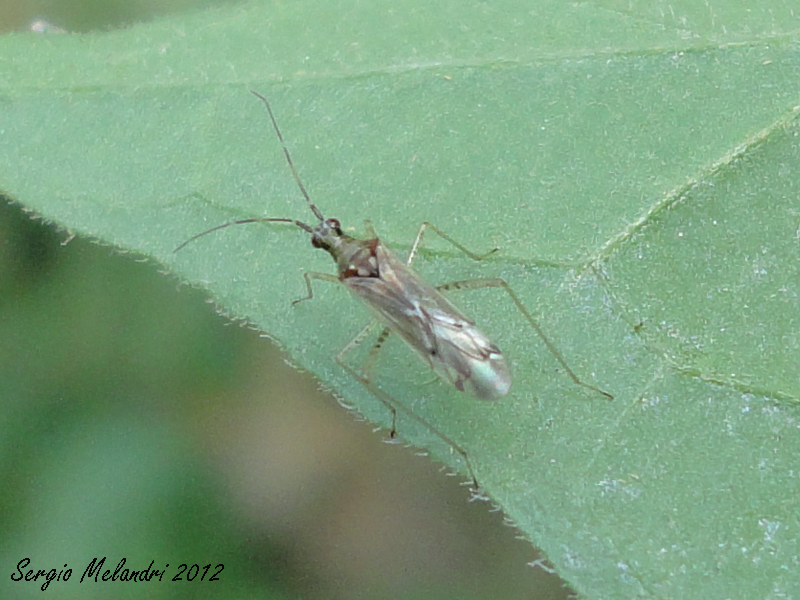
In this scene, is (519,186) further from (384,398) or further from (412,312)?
(384,398)

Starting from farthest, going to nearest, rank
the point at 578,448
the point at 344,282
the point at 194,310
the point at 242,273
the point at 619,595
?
1. the point at 194,310
2. the point at 344,282
3. the point at 242,273
4. the point at 578,448
5. the point at 619,595

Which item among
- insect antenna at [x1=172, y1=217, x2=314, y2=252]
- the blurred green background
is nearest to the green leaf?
insect antenna at [x1=172, y1=217, x2=314, y2=252]

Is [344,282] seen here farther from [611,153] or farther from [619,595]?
[619,595]

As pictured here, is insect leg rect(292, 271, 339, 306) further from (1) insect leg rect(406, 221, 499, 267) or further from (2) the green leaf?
(1) insect leg rect(406, 221, 499, 267)

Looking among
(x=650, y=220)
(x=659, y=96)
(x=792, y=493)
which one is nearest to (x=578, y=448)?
(x=792, y=493)

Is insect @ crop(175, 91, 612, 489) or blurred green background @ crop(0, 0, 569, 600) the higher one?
insect @ crop(175, 91, 612, 489)

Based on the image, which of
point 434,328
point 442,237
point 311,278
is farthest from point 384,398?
point 442,237
